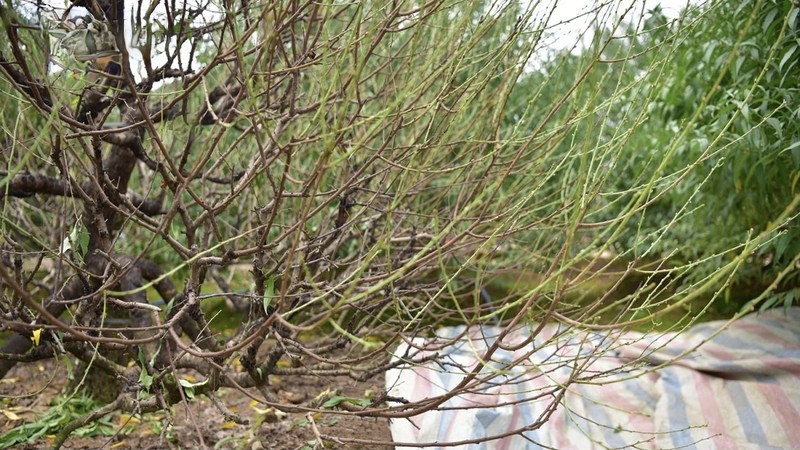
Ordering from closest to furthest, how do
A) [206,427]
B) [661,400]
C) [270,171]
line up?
[270,171] < [206,427] < [661,400]

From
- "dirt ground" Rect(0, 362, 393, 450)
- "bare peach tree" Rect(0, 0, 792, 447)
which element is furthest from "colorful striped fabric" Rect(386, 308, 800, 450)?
"bare peach tree" Rect(0, 0, 792, 447)

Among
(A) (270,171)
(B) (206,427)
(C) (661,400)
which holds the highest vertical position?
(A) (270,171)

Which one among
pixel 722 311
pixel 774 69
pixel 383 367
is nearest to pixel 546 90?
pixel 722 311

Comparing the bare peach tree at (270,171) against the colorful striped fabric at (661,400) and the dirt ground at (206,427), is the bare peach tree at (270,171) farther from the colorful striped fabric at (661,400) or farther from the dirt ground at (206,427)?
the colorful striped fabric at (661,400)

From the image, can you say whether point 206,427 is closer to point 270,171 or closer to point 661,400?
point 270,171

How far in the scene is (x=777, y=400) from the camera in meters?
2.32

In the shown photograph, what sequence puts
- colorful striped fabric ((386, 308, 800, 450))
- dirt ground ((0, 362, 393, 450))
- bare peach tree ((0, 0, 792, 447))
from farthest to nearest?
colorful striped fabric ((386, 308, 800, 450))
dirt ground ((0, 362, 393, 450))
bare peach tree ((0, 0, 792, 447))

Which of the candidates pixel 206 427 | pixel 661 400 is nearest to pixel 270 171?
pixel 206 427

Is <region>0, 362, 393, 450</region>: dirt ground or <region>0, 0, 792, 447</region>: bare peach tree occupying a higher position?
<region>0, 0, 792, 447</region>: bare peach tree

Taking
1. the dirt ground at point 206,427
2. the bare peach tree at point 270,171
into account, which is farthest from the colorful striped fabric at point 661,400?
the bare peach tree at point 270,171

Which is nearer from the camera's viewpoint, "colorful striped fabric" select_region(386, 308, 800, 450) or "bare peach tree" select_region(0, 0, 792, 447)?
"bare peach tree" select_region(0, 0, 792, 447)

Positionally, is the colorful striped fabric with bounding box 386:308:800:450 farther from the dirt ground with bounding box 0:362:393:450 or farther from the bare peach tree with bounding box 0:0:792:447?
the bare peach tree with bounding box 0:0:792:447

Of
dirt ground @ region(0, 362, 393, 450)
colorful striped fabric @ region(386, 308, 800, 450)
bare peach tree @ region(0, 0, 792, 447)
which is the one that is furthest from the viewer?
colorful striped fabric @ region(386, 308, 800, 450)

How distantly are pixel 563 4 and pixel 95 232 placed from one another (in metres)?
1.35
